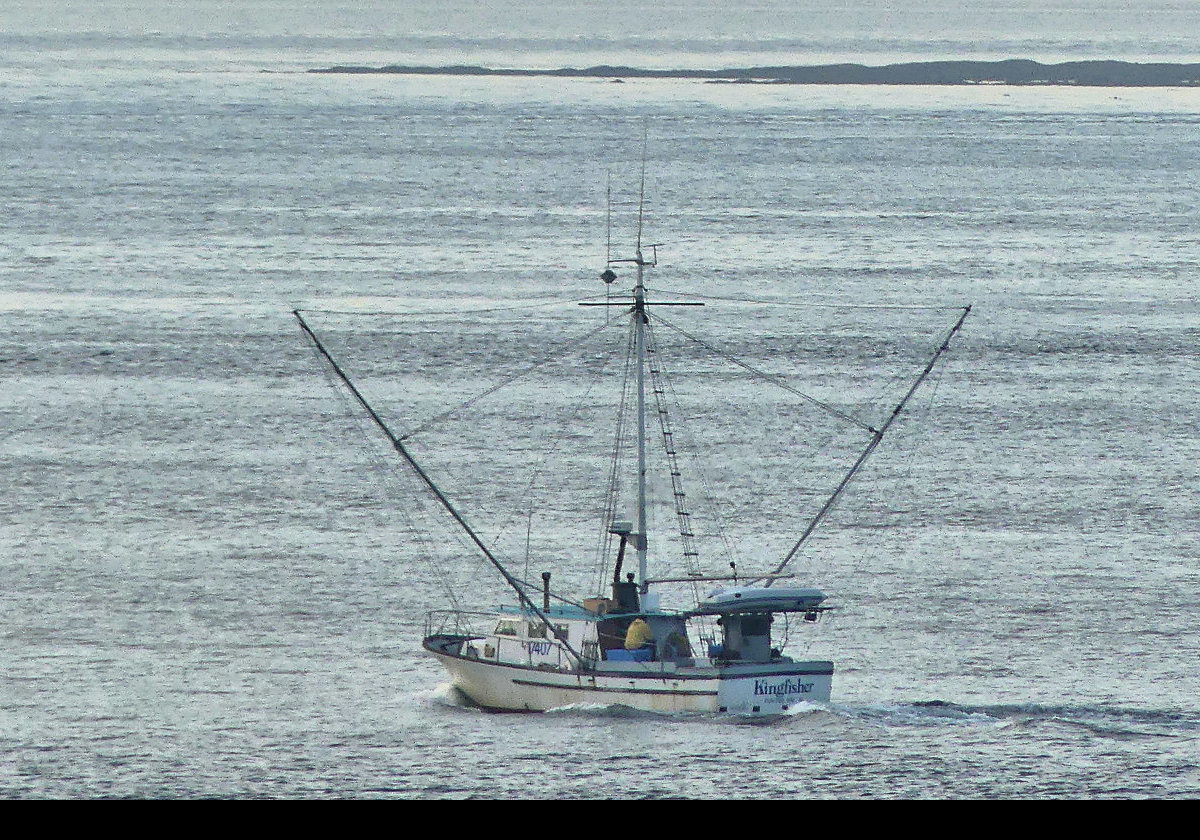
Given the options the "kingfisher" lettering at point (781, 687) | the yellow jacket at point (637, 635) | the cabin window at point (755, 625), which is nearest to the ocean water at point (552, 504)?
the "kingfisher" lettering at point (781, 687)

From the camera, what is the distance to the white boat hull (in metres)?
42.0

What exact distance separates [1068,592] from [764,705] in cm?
1531

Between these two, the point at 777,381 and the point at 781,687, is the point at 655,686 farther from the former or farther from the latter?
the point at 777,381

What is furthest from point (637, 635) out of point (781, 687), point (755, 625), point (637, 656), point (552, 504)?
point (552, 504)

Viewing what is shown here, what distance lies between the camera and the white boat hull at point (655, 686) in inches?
1655

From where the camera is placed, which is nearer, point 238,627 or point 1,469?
point 238,627

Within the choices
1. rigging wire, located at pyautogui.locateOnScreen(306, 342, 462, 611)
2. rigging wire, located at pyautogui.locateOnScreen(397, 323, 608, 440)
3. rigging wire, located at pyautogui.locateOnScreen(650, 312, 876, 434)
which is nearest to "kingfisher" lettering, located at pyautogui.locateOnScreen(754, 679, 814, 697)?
rigging wire, located at pyautogui.locateOnScreen(306, 342, 462, 611)

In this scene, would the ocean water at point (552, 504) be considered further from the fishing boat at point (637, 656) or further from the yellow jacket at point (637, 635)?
the yellow jacket at point (637, 635)

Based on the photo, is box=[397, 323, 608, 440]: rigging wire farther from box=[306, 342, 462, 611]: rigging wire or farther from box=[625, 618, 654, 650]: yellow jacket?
box=[625, 618, 654, 650]: yellow jacket

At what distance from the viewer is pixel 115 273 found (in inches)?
5305

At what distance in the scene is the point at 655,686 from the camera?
42594mm

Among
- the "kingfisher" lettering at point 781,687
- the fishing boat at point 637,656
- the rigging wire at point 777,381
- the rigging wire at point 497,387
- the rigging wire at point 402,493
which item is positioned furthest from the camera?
the rigging wire at point 777,381

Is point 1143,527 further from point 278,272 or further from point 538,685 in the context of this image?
point 278,272
